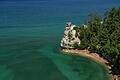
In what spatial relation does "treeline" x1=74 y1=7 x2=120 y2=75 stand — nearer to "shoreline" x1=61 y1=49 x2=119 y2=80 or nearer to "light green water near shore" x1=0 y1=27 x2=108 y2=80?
"shoreline" x1=61 y1=49 x2=119 y2=80

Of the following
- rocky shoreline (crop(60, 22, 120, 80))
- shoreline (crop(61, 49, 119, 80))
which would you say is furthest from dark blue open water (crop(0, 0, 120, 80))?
rocky shoreline (crop(60, 22, 120, 80))

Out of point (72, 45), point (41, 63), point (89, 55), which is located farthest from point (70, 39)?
point (41, 63)

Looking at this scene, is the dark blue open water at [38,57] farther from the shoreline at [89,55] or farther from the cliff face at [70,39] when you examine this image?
the cliff face at [70,39]

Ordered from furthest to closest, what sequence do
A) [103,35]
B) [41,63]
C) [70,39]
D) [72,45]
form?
[70,39], [72,45], [103,35], [41,63]

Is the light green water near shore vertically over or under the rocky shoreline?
under

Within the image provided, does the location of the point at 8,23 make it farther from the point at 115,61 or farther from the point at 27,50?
the point at 115,61

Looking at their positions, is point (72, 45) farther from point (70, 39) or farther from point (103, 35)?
point (103, 35)

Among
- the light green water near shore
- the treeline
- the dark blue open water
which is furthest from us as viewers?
the treeline

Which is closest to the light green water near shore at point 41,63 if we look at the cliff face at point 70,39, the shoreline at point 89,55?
the shoreline at point 89,55
